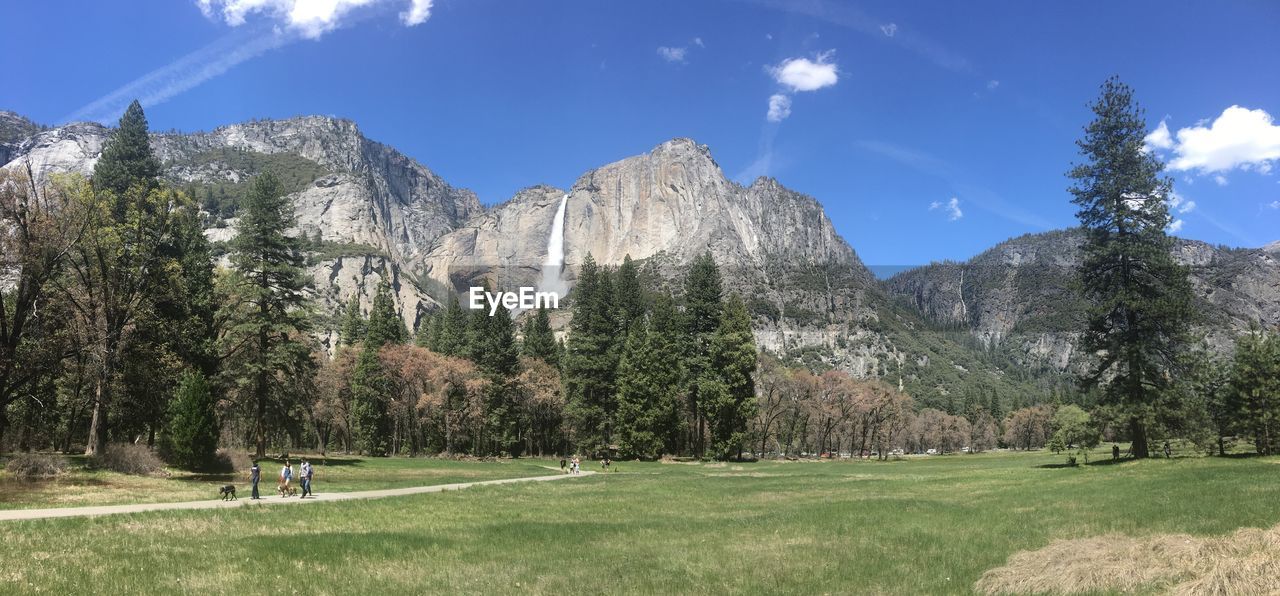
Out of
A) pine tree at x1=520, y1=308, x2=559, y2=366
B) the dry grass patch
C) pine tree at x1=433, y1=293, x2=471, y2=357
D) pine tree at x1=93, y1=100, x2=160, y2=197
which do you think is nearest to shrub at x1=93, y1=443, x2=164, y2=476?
pine tree at x1=93, y1=100, x2=160, y2=197

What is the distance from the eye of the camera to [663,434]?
63.6m

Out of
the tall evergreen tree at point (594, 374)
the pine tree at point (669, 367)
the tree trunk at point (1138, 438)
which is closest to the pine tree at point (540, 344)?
the tall evergreen tree at point (594, 374)

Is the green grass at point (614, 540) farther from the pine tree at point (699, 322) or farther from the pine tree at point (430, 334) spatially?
the pine tree at point (430, 334)

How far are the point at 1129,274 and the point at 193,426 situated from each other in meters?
51.7

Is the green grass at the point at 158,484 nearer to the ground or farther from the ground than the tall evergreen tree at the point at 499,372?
nearer to the ground

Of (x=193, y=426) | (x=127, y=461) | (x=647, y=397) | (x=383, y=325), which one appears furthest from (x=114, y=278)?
(x=383, y=325)

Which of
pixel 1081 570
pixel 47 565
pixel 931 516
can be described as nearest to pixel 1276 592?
pixel 1081 570

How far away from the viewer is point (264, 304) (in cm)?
4509

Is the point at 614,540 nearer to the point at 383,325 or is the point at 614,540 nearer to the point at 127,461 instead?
the point at 127,461

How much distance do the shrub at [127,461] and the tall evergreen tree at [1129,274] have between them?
160 ft

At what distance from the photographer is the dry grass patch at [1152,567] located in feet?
30.1

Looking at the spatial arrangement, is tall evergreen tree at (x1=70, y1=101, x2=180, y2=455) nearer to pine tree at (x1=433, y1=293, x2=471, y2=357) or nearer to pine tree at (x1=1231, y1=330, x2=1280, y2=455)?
pine tree at (x1=433, y1=293, x2=471, y2=357)

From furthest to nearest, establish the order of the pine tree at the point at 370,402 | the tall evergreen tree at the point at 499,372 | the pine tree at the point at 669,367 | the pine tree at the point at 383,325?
the pine tree at the point at 383,325, the pine tree at the point at 370,402, the tall evergreen tree at the point at 499,372, the pine tree at the point at 669,367

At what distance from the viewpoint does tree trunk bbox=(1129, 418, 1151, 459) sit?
118 ft
